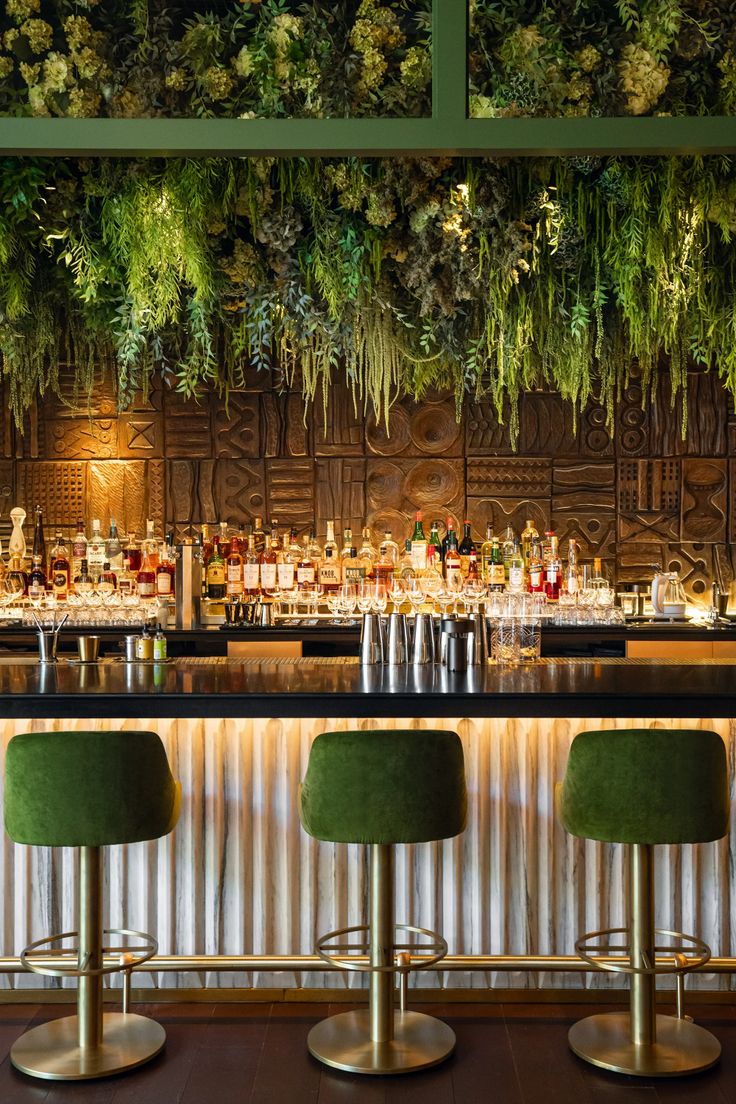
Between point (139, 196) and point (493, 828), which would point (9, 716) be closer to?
point (493, 828)

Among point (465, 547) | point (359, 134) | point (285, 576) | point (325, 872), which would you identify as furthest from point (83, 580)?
point (359, 134)

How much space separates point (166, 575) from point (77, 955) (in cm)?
320

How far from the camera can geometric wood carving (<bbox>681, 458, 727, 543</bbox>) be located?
6297 millimetres

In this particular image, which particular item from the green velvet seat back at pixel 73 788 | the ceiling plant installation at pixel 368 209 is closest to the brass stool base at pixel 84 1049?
the green velvet seat back at pixel 73 788

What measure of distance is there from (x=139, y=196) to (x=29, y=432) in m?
2.67

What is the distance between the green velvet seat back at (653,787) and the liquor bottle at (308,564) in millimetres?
3338

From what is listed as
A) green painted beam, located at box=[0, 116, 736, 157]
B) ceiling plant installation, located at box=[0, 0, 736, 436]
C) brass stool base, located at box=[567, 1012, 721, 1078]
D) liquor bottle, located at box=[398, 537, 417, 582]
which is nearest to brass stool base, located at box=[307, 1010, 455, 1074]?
Result: brass stool base, located at box=[567, 1012, 721, 1078]

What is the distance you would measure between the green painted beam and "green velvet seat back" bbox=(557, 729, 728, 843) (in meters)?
1.61

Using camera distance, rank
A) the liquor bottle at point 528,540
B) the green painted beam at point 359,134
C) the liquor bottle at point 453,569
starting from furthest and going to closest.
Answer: the liquor bottle at point 528,540
the liquor bottle at point 453,569
the green painted beam at point 359,134

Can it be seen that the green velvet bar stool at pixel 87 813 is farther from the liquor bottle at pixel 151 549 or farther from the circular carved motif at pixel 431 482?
the circular carved motif at pixel 431 482

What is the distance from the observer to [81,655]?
3787 millimetres

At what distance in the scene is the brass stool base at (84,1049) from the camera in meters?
2.88

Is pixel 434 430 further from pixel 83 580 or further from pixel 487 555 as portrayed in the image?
pixel 83 580

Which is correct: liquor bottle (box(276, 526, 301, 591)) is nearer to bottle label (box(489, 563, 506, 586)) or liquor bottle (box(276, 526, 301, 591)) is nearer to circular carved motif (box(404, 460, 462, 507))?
circular carved motif (box(404, 460, 462, 507))
